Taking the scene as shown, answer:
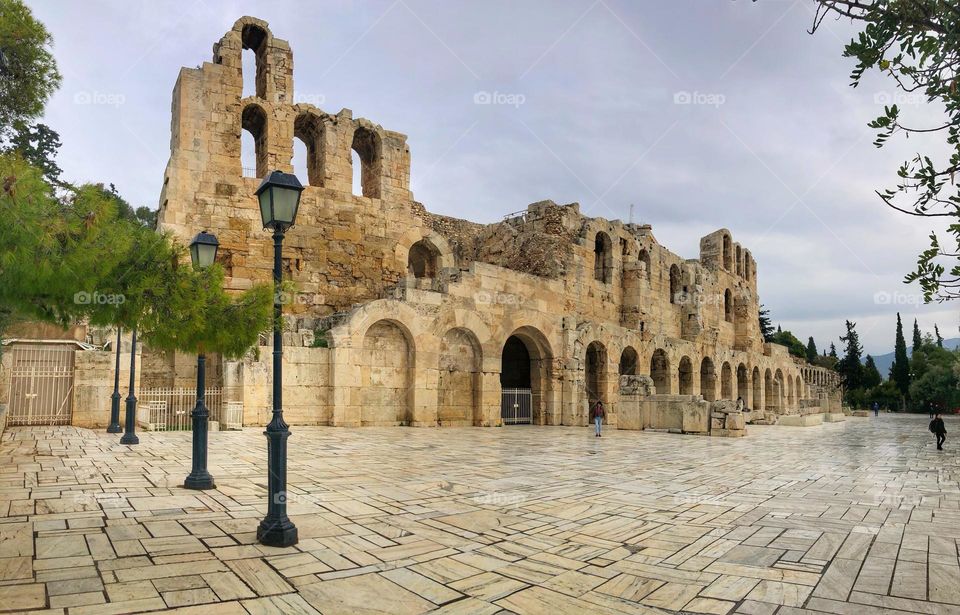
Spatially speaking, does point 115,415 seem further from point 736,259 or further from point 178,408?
point 736,259

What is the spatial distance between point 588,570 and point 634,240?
25.0 m

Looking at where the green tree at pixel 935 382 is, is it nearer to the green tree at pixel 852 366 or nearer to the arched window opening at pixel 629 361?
the green tree at pixel 852 366

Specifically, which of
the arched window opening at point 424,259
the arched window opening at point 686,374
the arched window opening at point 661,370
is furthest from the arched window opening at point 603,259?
the arched window opening at point 424,259

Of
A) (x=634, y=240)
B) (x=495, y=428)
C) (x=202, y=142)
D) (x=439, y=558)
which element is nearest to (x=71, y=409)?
(x=202, y=142)

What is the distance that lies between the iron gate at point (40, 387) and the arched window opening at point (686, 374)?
76.5 feet

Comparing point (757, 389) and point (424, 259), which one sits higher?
point (424, 259)

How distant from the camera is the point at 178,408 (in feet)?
54.0

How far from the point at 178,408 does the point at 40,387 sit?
3145mm

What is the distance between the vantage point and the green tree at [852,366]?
65.6 m

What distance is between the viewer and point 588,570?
15.0 ft

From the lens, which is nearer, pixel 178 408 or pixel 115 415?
pixel 115 415

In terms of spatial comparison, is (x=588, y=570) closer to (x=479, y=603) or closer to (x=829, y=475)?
(x=479, y=603)

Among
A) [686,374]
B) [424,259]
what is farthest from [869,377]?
[424,259]

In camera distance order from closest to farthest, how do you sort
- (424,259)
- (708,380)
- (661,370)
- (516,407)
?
(516,407) < (424,259) < (661,370) < (708,380)
